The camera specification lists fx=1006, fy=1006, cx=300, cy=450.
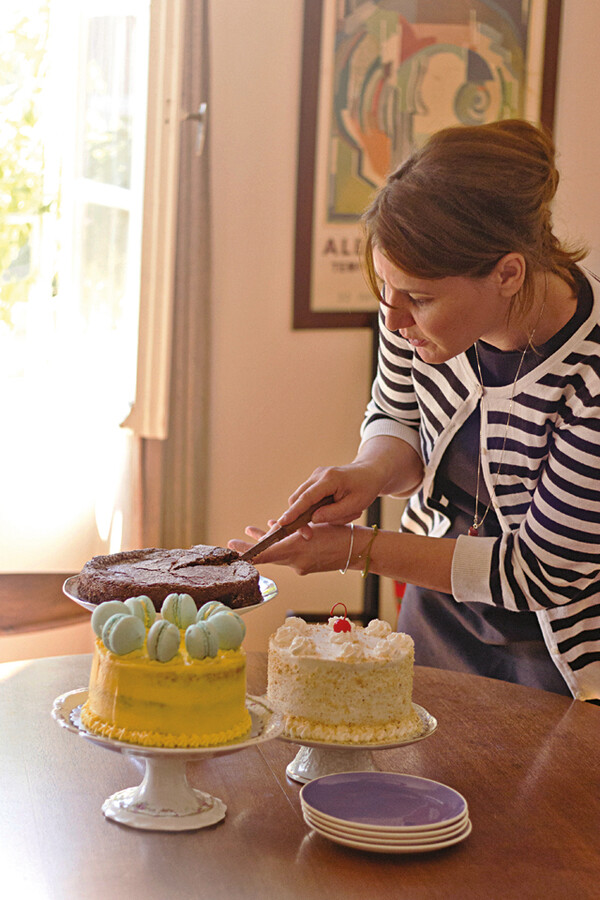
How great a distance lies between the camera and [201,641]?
0.98 metres

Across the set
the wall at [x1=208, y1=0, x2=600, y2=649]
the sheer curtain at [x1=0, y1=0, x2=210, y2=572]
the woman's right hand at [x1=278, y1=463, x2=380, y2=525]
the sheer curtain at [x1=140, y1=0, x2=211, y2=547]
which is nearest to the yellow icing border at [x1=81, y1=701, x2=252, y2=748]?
the woman's right hand at [x1=278, y1=463, x2=380, y2=525]

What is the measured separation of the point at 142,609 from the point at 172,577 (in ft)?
0.69

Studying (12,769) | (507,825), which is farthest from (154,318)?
(507,825)

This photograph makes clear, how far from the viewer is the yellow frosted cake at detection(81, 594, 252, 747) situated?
97cm

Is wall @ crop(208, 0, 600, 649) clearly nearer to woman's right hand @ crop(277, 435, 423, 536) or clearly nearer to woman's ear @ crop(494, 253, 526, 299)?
woman's right hand @ crop(277, 435, 423, 536)

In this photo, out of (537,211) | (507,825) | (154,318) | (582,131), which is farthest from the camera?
(582,131)

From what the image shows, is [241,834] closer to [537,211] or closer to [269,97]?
[537,211]

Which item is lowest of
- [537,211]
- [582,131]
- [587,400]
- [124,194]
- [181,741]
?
[181,741]

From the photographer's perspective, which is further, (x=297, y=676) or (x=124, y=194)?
(x=124, y=194)

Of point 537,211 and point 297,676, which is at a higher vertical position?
point 537,211

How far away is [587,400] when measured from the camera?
58.1 inches

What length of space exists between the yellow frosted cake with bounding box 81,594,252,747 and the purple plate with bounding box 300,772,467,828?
0.12 metres

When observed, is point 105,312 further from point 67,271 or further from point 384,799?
point 384,799

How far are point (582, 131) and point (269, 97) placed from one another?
1.12 meters
